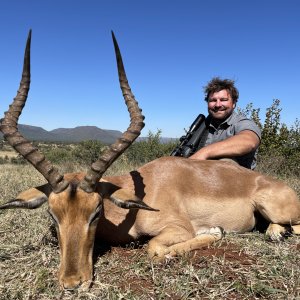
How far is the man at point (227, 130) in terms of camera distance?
7.12m

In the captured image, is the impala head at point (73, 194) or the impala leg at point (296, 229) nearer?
the impala head at point (73, 194)

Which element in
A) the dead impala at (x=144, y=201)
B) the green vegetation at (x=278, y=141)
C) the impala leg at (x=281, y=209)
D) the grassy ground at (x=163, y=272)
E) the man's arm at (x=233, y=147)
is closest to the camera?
the grassy ground at (x=163, y=272)

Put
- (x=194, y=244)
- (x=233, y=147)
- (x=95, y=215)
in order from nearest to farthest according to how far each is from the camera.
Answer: (x=95, y=215) < (x=194, y=244) < (x=233, y=147)

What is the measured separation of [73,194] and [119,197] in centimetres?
76

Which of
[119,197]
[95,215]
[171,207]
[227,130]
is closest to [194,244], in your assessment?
[171,207]

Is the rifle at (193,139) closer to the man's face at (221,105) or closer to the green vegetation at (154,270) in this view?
the man's face at (221,105)

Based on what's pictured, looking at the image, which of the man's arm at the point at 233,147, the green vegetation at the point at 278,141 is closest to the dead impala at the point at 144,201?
the man's arm at the point at 233,147

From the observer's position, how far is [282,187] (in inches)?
252

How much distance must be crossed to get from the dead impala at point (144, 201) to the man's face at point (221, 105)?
184 cm

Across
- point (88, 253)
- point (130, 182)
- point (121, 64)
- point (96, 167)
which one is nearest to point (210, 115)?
point (130, 182)

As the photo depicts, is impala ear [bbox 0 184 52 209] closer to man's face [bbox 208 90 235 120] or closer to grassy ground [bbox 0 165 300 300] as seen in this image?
grassy ground [bbox 0 165 300 300]

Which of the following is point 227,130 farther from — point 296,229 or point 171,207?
point 171,207

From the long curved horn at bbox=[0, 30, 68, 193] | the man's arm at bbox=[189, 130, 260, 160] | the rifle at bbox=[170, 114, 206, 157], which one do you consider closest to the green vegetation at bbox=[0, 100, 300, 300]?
the long curved horn at bbox=[0, 30, 68, 193]

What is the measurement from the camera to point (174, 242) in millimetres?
5164
